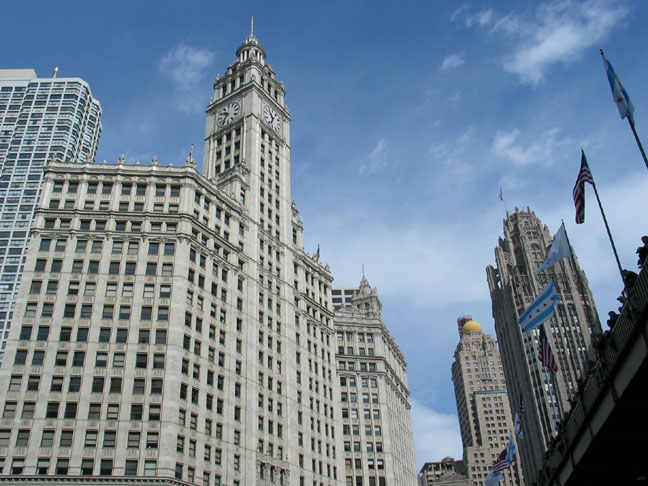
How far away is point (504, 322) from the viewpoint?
18750 cm

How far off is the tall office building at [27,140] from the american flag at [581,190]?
117249 mm

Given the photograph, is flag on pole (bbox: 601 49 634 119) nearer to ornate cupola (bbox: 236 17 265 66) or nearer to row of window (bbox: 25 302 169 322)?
row of window (bbox: 25 302 169 322)

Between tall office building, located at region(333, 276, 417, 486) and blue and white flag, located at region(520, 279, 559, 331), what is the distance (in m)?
65.7

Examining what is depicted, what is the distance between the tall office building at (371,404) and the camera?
105 meters

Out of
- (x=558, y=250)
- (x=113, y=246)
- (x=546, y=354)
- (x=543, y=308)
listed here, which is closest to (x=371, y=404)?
(x=113, y=246)

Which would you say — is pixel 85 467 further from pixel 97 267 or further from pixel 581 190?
pixel 581 190

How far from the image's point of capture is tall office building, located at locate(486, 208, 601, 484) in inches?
6255

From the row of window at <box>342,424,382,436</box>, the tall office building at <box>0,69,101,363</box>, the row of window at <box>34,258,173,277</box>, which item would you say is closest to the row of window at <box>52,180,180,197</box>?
the row of window at <box>34,258,173,277</box>

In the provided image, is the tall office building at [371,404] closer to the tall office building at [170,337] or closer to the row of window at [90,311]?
the tall office building at [170,337]

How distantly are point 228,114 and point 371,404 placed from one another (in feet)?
179

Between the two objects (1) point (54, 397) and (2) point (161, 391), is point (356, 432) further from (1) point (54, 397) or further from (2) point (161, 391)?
(1) point (54, 397)

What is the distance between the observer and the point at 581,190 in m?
39.1

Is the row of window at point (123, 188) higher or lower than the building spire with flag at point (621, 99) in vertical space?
higher

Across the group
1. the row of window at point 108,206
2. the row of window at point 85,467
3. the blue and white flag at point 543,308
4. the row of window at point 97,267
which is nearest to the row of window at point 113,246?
the row of window at point 97,267
